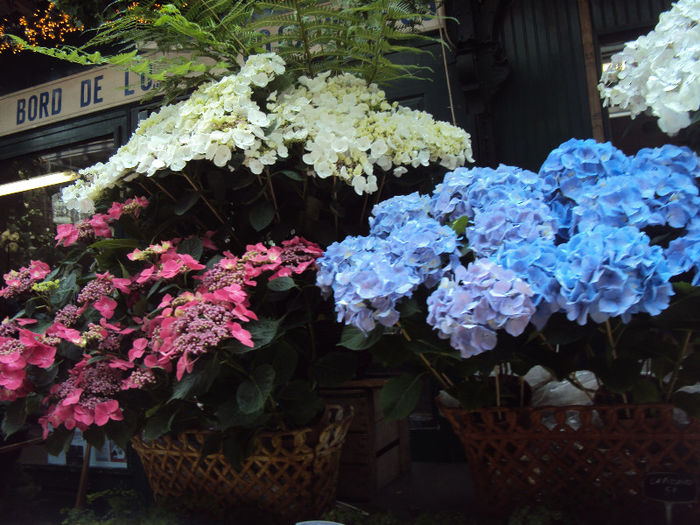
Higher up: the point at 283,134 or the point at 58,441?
the point at 283,134

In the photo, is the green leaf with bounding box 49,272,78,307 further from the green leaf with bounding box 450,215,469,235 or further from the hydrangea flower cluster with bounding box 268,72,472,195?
the green leaf with bounding box 450,215,469,235

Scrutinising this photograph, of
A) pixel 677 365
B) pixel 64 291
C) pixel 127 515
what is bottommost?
pixel 127 515

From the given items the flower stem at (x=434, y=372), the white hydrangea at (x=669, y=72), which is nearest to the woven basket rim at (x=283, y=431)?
the flower stem at (x=434, y=372)

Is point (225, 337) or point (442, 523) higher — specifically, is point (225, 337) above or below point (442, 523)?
above

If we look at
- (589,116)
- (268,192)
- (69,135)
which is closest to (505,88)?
(589,116)

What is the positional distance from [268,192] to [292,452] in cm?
66

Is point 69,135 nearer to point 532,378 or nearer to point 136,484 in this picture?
point 136,484

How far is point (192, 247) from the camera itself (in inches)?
56.1

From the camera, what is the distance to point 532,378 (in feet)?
4.73

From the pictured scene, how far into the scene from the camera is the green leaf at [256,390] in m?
1.11

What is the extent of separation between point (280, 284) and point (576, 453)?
695mm

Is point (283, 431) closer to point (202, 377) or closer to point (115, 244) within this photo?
point (202, 377)

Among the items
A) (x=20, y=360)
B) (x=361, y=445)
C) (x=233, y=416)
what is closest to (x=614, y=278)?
(x=233, y=416)

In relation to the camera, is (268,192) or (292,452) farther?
(268,192)
